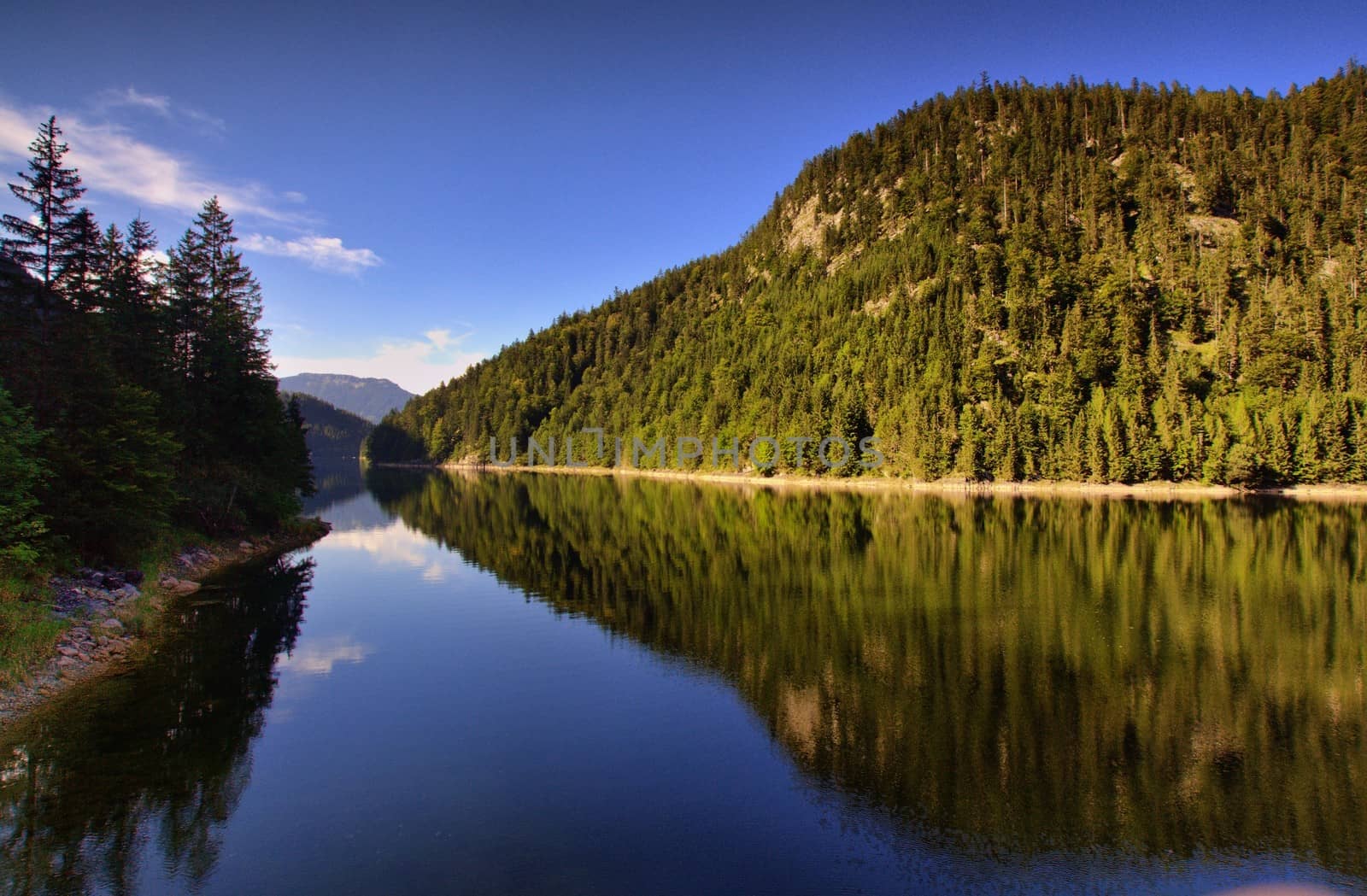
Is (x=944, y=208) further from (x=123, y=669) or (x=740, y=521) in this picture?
(x=123, y=669)

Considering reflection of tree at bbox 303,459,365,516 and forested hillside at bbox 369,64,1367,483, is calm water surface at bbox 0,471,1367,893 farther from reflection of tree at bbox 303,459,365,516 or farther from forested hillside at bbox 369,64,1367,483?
forested hillside at bbox 369,64,1367,483

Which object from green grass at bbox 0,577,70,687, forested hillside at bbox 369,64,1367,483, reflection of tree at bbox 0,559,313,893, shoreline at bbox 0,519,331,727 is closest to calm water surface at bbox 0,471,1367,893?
reflection of tree at bbox 0,559,313,893

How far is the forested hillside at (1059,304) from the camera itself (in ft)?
288

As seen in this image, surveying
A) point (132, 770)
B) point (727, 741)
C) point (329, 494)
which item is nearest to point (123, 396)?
point (132, 770)

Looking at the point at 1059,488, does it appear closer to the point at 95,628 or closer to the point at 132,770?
the point at 95,628

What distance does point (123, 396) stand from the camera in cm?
2627

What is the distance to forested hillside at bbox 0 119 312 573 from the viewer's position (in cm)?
2378

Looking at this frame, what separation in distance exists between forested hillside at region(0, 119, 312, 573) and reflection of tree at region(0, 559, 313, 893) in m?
6.29

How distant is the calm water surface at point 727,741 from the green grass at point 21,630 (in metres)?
1.93

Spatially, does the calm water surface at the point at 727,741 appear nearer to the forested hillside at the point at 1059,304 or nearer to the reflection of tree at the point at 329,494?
the reflection of tree at the point at 329,494

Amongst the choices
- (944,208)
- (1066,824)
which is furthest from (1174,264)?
(1066,824)

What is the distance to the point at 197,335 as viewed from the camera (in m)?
45.6

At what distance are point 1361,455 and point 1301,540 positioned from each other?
47411 millimetres

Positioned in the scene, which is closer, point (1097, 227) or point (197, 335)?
point (197, 335)
